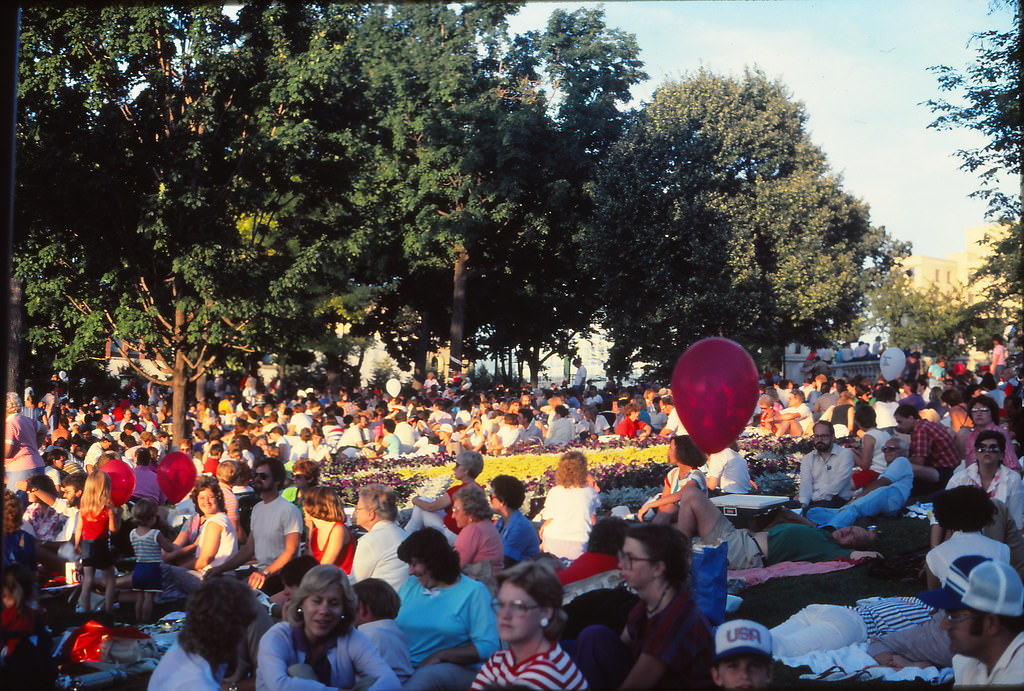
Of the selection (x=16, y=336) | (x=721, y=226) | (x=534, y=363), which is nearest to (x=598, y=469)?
(x=16, y=336)

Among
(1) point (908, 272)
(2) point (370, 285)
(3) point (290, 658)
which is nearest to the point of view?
(3) point (290, 658)

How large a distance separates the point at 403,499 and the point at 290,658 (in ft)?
36.8

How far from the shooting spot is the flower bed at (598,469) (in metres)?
16.2

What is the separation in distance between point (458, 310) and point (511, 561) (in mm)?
34334

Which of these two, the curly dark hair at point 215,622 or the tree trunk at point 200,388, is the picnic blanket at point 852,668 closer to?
the curly dark hair at point 215,622

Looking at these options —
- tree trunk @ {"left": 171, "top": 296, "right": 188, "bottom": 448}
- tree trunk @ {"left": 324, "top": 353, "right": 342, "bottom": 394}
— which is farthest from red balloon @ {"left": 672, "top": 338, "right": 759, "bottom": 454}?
tree trunk @ {"left": 324, "top": 353, "right": 342, "bottom": 394}

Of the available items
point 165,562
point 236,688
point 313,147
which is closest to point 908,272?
point 313,147

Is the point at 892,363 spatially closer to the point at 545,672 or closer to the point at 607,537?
the point at 607,537

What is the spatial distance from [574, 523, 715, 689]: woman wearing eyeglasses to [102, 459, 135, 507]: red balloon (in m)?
8.28

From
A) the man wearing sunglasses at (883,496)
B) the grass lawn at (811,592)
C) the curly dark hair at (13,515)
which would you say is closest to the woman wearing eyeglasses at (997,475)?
the grass lawn at (811,592)

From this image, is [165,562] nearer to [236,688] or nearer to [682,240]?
[236,688]

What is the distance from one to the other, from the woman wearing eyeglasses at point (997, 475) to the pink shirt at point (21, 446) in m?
10.3

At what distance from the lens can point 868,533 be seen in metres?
11.3

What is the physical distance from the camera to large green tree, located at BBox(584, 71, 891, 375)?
123 ft
